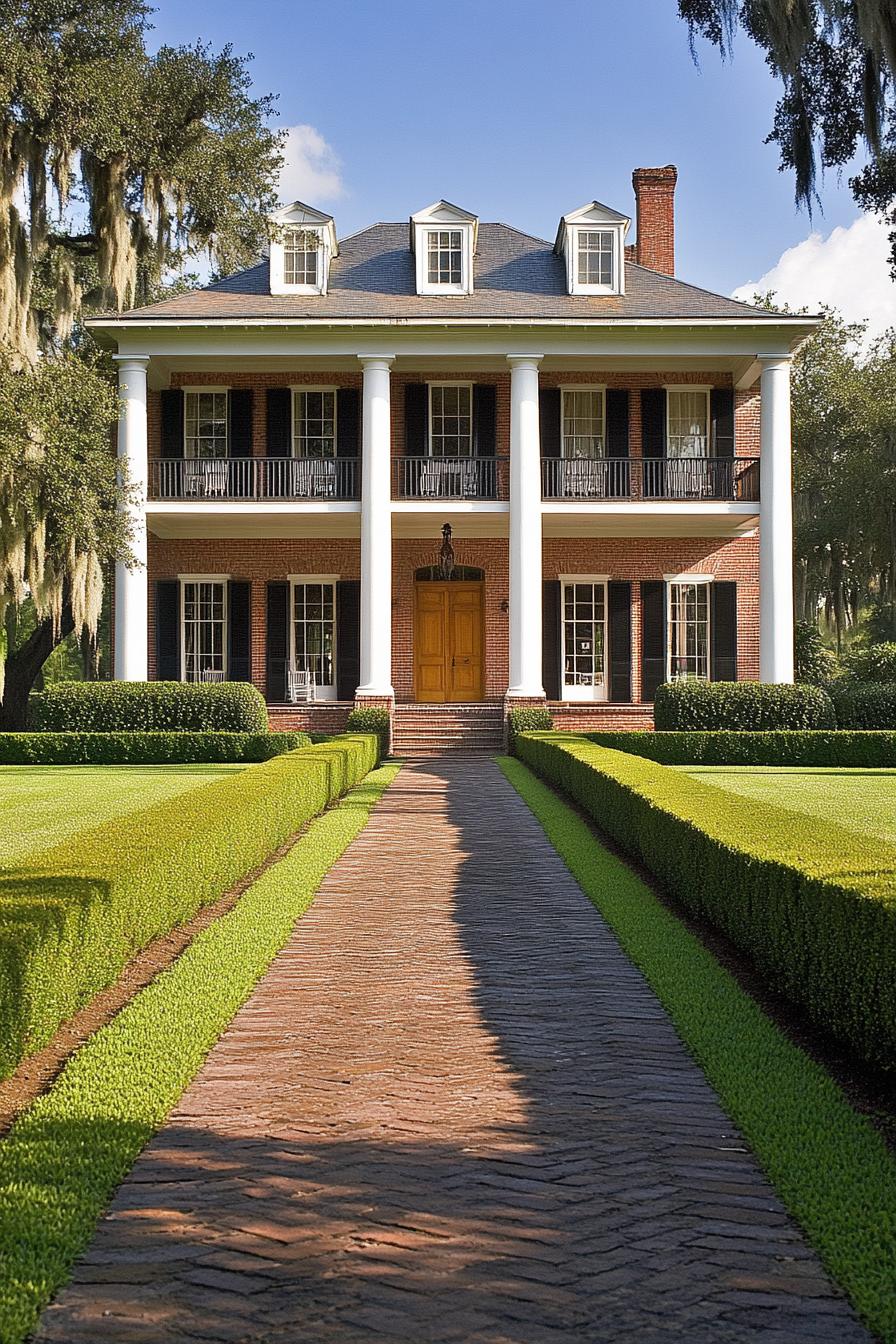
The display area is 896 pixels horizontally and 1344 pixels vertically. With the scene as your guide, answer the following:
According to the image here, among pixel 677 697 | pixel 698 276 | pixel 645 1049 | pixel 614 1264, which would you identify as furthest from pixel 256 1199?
pixel 698 276

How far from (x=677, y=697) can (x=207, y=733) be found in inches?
299

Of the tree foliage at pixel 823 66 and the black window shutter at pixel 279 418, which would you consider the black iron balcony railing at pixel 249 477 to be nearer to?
the black window shutter at pixel 279 418

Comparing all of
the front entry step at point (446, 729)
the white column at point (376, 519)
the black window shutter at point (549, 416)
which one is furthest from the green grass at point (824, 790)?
the black window shutter at point (549, 416)

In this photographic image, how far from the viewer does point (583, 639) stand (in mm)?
23656

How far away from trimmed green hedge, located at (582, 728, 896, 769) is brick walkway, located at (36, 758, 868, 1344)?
11.8 metres

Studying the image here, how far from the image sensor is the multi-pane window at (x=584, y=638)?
23609 millimetres

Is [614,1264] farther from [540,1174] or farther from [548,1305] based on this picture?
[540,1174]

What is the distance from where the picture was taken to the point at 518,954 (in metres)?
6.41

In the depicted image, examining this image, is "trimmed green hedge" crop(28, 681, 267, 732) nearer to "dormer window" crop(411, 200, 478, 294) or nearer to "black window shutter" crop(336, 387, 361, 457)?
"black window shutter" crop(336, 387, 361, 457)

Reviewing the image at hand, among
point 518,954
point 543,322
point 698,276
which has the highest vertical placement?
point 698,276

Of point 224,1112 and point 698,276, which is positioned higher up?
point 698,276

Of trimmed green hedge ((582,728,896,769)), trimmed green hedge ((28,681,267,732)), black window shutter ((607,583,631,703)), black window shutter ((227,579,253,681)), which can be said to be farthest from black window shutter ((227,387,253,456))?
trimmed green hedge ((582,728,896,769))

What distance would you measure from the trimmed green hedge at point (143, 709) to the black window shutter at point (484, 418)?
727cm

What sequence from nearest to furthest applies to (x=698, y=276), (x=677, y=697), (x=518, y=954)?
1. (x=518, y=954)
2. (x=677, y=697)
3. (x=698, y=276)
